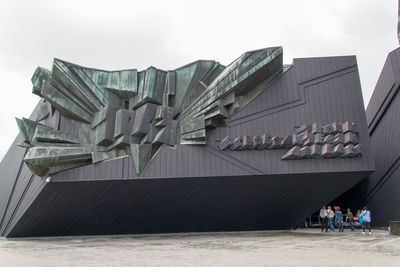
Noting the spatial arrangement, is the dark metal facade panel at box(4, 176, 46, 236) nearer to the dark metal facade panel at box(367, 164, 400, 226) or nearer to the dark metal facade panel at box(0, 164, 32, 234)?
the dark metal facade panel at box(0, 164, 32, 234)

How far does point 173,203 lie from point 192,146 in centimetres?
302

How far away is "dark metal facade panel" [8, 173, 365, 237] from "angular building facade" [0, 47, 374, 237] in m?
0.05

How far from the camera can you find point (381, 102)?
2012 cm

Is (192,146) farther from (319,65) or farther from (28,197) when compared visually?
(28,197)

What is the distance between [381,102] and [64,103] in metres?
18.1

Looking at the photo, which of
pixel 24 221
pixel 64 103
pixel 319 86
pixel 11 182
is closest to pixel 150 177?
pixel 64 103

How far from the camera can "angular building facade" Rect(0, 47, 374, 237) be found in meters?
15.7

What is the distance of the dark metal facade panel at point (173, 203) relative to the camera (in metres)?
15.8

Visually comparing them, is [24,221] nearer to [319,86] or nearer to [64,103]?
[64,103]

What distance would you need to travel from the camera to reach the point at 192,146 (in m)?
16.2

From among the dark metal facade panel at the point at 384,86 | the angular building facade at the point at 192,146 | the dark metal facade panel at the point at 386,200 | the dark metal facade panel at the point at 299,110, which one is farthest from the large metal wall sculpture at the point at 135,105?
the dark metal facade panel at the point at 386,200

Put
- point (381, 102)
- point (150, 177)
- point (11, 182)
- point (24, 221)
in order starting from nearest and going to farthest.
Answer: point (150, 177), point (24, 221), point (381, 102), point (11, 182)

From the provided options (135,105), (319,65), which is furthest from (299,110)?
(135,105)

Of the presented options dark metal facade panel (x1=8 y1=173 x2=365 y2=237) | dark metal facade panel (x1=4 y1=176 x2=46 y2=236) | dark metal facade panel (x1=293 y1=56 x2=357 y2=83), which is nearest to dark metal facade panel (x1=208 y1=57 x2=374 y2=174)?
dark metal facade panel (x1=293 y1=56 x2=357 y2=83)
